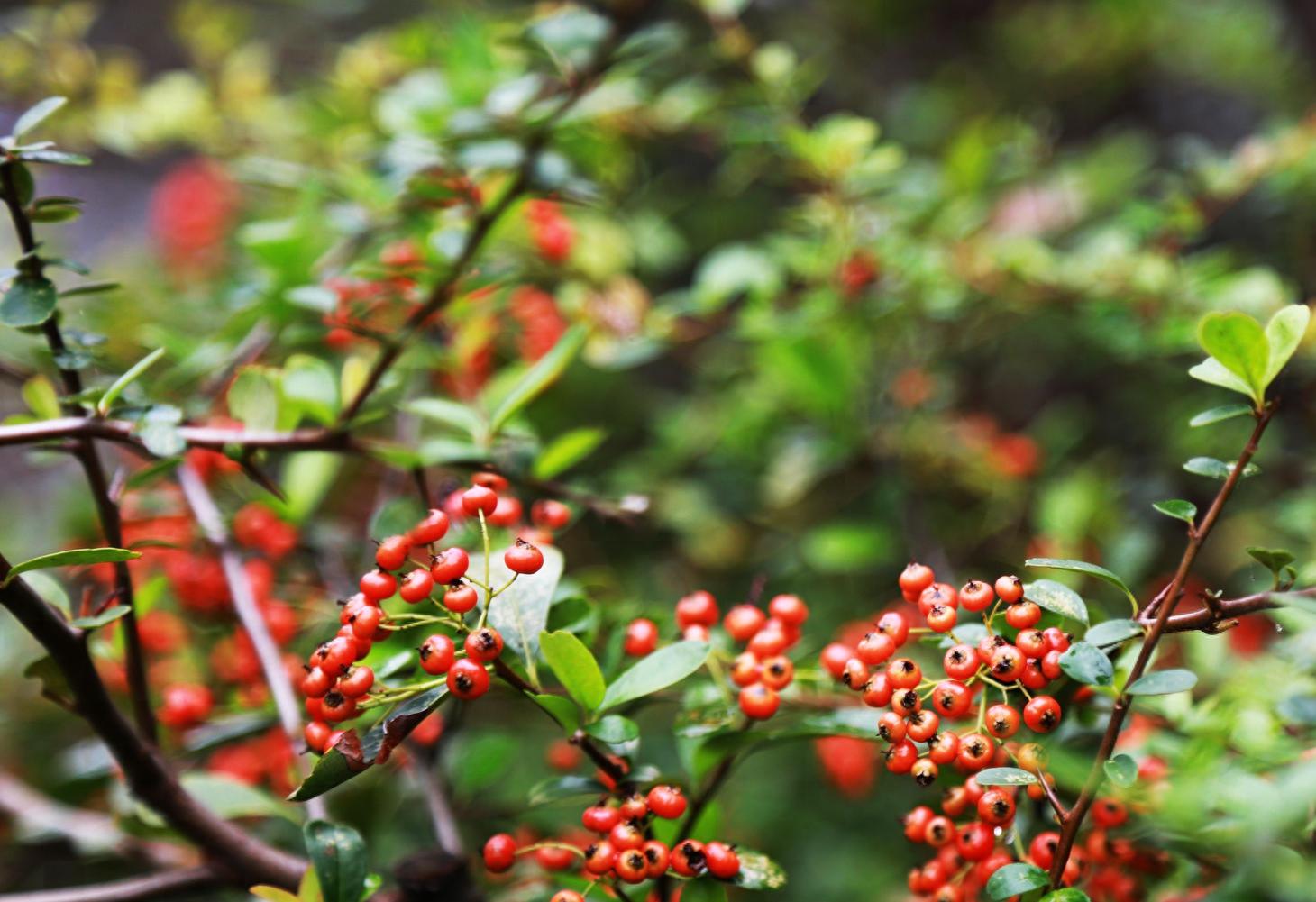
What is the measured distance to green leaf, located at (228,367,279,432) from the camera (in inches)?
35.0

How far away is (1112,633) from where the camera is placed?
2.02ft

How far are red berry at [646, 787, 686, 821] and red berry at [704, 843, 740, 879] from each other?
3 centimetres

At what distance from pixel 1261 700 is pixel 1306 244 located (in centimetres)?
142

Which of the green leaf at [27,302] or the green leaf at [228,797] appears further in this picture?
the green leaf at [228,797]

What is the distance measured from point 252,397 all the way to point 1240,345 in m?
0.81

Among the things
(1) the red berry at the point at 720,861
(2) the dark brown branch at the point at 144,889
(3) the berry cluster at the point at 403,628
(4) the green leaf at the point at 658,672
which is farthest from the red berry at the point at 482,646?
(2) the dark brown branch at the point at 144,889

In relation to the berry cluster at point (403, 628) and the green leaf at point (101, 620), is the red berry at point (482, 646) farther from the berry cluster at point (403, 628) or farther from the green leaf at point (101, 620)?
the green leaf at point (101, 620)

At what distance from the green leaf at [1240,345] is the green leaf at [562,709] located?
Answer: 0.49 m

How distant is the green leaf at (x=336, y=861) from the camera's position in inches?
25.9

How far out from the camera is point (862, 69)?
2523 mm

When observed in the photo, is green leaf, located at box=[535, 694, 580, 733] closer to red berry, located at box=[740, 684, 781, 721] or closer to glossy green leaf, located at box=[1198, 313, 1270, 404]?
red berry, located at box=[740, 684, 781, 721]

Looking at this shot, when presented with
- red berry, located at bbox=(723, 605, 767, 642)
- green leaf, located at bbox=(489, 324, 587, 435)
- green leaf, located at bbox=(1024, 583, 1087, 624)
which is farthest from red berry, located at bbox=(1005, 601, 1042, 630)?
green leaf, located at bbox=(489, 324, 587, 435)

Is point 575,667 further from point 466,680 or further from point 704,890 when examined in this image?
point 704,890

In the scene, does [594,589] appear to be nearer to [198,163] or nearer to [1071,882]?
[1071,882]
